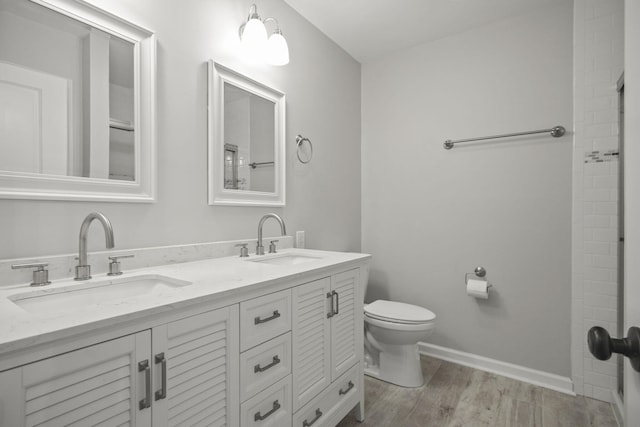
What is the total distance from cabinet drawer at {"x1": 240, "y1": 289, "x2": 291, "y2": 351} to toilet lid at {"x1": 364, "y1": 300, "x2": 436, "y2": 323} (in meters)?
0.98

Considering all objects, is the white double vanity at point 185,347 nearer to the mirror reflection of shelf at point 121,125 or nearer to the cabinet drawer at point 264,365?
the cabinet drawer at point 264,365

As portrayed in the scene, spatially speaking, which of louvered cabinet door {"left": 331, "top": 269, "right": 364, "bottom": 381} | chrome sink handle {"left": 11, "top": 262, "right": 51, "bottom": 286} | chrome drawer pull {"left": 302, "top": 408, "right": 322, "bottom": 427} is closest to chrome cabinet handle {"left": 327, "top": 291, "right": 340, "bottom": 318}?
louvered cabinet door {"left": 331, "top": 269, "right": 364, "bottom": 381}

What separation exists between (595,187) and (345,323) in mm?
1701

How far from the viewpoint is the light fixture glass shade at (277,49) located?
5.74 feet

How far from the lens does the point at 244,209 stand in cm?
176

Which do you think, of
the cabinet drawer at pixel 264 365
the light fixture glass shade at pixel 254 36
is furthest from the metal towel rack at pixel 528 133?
the cabinet drawer at pixel 264 365

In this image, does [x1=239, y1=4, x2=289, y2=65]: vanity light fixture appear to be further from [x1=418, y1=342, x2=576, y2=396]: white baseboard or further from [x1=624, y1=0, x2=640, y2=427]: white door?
[x1=418, y1=342, x2=576, y2=396]: white baseboard

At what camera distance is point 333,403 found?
1.46 meters

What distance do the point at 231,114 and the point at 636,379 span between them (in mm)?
1707

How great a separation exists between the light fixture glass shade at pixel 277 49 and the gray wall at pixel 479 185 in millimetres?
1190

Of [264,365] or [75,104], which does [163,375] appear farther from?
[75,104]

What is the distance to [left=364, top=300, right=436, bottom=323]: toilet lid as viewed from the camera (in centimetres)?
195

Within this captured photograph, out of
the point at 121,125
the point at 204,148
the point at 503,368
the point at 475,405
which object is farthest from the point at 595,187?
the point at 121,125

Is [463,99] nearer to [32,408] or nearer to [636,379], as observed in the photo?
[636,379]
